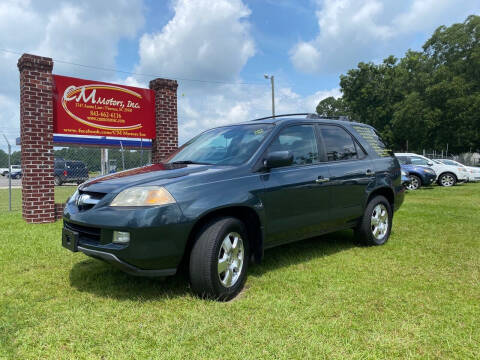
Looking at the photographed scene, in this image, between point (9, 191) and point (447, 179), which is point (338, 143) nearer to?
point (9, 191)

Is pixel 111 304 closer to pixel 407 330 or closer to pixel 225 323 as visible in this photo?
pixel 225 323

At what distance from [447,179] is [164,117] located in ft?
46.8

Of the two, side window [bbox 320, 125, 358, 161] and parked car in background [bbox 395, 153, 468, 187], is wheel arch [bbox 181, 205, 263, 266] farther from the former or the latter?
parked car in background [bbox 395, 153, 468, 187]

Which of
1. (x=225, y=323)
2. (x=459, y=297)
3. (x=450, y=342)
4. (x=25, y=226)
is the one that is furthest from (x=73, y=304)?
(x=25, y=226)

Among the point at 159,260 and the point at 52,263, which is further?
the point at 52,263

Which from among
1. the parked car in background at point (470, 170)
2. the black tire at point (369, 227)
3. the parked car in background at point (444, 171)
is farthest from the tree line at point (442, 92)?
the black tire at point (369, 227)

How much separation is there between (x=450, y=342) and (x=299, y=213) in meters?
1.94

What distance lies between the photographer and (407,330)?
285 cm

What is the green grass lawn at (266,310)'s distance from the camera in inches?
103

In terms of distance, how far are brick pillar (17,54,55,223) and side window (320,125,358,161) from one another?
5574mm

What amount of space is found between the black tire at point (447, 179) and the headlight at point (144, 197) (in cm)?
1773

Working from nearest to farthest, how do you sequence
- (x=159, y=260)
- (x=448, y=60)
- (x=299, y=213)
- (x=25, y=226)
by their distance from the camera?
(x=159, y=260)
(x=299, y=213)
(x=25, y=226)
(x=448, y=60)

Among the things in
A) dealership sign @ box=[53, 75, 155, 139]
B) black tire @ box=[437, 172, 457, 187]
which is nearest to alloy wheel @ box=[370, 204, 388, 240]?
dealership sign @ box=[53, 75, 155, 139]

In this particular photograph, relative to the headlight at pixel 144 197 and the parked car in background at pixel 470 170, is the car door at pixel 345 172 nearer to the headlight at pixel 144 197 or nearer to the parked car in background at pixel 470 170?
the headlight at pixel 144 197
